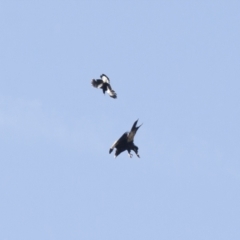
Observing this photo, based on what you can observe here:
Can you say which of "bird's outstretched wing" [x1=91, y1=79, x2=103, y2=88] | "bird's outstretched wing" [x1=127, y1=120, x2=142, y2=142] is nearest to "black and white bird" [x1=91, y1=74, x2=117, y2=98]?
"bird's outstretched wing" [x1=91, y1=79, x2=103, y2=88]

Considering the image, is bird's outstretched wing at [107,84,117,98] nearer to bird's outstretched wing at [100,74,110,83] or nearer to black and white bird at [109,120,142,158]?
bird's outstretched wing at [100,74,110,83]

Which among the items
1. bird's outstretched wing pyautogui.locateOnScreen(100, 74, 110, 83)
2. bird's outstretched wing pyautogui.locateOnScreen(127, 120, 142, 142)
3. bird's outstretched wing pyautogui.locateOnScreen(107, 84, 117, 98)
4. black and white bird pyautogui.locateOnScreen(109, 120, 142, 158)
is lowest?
black and white bird pyautogui.locateOnScreen(109, 120, 142, 158)

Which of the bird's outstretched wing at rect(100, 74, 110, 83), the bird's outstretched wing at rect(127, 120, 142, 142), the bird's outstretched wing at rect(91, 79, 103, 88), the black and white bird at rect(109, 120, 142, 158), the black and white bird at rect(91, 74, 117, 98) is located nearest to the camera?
the bird's outstretched wing at rect(127, 120, 142, 142)

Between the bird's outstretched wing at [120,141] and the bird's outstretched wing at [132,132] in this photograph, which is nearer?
the bird's outstretched wing at [132,132]

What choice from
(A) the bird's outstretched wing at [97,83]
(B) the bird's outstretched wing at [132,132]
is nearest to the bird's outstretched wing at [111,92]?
(A) the bird's outstretched wing at [97,83]

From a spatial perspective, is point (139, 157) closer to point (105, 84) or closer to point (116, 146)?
point (116, 146)

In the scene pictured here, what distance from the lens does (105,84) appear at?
235 feet

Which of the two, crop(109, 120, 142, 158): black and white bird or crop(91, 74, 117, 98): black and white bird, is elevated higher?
crop(91, 74, 117, 98): black and white bird

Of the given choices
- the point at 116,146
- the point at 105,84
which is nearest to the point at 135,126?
the point at 116,146

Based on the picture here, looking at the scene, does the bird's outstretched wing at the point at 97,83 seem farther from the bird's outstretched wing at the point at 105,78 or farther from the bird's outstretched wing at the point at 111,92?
the bird's outstretched wing at the point at 111,92

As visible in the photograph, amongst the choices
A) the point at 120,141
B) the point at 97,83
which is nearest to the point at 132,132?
the point at 120,141

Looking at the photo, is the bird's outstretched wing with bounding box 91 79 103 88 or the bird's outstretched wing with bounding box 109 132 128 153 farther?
the bird's outstretched wing with bounding box 91 79 103 88

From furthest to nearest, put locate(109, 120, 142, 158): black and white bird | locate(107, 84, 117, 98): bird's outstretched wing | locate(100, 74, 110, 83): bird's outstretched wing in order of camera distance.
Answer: locate(100, 74, 110, 83): bird's outstretched wing → locate(107, 84, 117, 98): bird's outstretched wing → locate(109, 120, 142, 158): black and white bird

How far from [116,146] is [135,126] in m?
2.48
